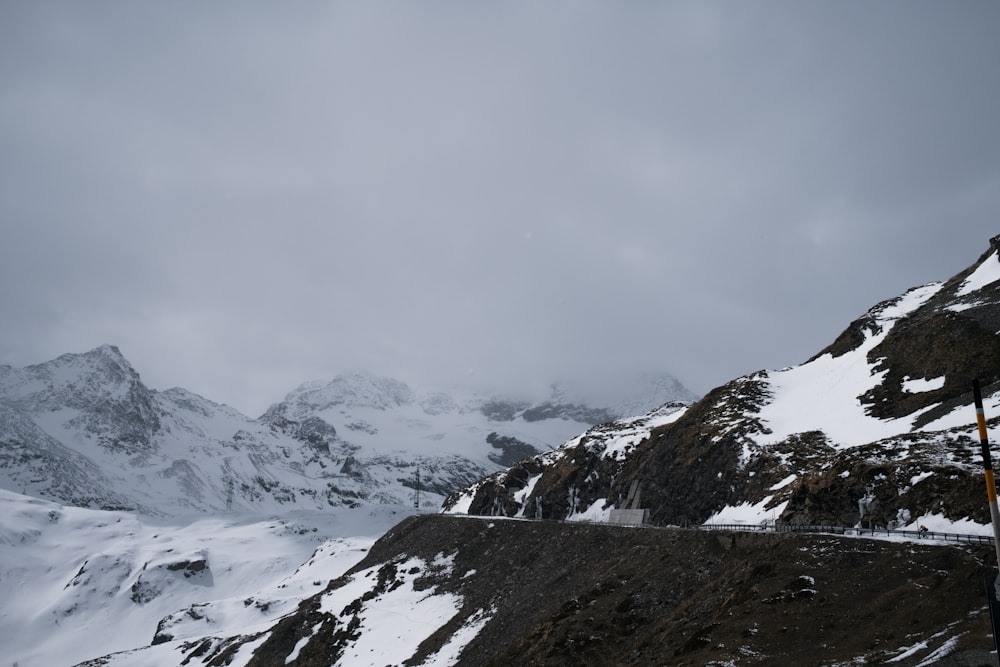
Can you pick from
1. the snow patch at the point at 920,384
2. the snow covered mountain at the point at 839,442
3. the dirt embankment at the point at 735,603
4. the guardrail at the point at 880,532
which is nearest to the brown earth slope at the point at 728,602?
the dirt embankment at the point at 735,603

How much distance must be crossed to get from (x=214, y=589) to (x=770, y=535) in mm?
170239

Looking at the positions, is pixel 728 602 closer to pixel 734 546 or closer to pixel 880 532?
pixel 734 546

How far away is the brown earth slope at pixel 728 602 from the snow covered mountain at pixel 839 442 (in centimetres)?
666

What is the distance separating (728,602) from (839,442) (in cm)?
3057

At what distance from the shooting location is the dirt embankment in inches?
941

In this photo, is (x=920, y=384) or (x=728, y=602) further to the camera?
(x=920, y=384)

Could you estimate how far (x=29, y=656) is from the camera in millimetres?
151375

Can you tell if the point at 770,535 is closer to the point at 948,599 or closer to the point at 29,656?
the point at 948,599

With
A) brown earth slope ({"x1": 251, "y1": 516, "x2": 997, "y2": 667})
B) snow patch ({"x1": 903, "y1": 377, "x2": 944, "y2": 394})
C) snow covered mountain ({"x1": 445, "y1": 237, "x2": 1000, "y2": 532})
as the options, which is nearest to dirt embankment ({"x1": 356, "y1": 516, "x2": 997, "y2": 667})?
brown earth slope ({"x1": 251, "y1": 516, "x2": 997, "y2": 667})

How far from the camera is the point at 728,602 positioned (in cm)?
3200

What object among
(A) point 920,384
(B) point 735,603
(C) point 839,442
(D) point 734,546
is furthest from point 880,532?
(A) point 920,384

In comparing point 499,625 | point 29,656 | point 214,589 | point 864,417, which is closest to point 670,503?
point 864,417

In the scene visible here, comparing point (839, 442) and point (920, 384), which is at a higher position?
point (920, 384)

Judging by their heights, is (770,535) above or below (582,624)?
above
